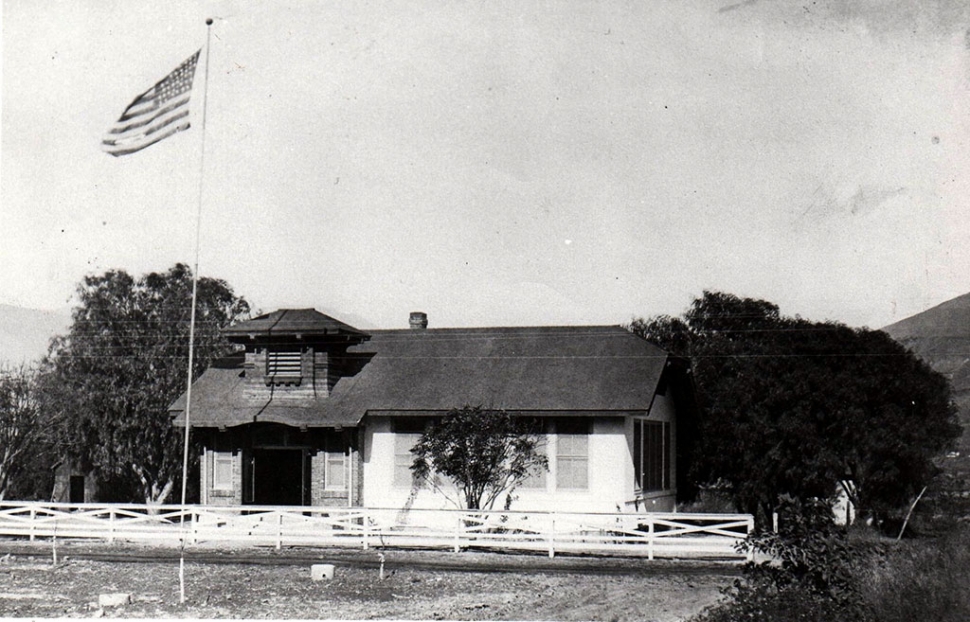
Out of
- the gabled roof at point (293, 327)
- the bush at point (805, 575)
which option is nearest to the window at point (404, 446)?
the gabled roof at point (293, 327)

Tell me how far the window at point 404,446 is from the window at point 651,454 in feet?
17.4

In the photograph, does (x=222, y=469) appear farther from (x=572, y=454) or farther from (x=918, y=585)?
(x=918, y=585)

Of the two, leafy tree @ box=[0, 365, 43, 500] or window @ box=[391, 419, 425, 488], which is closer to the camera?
window @ box=[391, 419, 425, 488]

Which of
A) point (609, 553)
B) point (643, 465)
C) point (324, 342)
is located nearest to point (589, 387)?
point (643, 465)

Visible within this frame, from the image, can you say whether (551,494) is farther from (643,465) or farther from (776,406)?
(776,406)

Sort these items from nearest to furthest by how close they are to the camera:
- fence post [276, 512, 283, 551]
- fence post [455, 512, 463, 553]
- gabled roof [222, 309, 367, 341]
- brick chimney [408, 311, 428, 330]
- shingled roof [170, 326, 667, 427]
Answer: fence post [455, 512, 463, 553]
fence post [276, 512, 283, 551]
shingled roof [170, 326, 667, 427]
gabled roof [222, 309, 367, 341]
brick chimney [408, 311, 428, 330]

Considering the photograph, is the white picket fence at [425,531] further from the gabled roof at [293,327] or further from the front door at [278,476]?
the gabled roof at [293,327]

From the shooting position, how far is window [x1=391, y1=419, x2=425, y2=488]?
2622 cm

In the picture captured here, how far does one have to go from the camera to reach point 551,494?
82.0ft

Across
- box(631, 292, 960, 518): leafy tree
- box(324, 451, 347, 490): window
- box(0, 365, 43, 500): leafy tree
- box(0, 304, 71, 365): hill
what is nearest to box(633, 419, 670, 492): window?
box(631, 292, 960, 518): leafy tree

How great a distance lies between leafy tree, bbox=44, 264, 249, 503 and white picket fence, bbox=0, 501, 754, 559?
972 cm

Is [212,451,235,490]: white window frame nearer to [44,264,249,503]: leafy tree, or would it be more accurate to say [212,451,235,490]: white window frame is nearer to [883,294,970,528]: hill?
[44,264,249,503]: leafy tree

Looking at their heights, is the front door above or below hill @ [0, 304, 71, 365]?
below

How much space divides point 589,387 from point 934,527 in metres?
11.1
